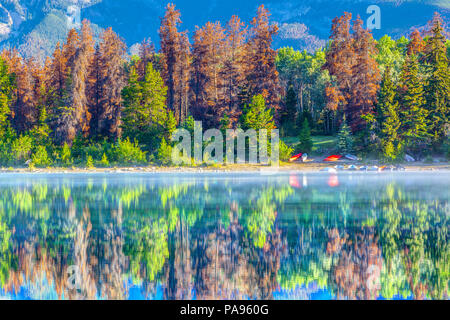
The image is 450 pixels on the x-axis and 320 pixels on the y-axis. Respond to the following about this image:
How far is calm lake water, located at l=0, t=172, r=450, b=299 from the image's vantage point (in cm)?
1008

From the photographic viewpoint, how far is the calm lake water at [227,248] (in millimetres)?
10078

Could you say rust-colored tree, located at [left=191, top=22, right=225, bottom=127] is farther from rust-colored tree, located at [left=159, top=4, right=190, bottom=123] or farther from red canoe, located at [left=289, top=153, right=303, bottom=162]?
red canoe, located at [left=289, top=153, right=303, bottom=162]

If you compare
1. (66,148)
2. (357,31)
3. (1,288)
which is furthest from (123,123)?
(1,288)

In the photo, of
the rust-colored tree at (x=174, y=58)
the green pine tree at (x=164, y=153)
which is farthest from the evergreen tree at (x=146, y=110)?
the rust-colored tree at (x=174, y=58)

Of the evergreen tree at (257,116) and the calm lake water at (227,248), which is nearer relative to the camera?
the calm lake water at (227,248)

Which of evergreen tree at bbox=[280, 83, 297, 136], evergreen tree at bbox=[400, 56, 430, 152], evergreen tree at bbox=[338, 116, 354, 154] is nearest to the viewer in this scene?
evergreen tree at bbox=[400, 56, 430, 152]

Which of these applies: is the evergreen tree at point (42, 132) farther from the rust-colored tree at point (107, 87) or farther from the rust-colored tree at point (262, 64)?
the rust-colored tree at point (262, 64)

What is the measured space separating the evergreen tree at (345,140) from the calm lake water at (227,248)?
2448 centimetres

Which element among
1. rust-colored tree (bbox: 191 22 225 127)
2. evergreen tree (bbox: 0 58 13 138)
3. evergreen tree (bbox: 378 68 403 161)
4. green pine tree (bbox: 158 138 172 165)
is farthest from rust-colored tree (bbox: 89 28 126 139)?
evergreen tree (bbox: 378 68 403 161)

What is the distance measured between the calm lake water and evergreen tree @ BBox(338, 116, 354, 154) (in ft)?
80.3

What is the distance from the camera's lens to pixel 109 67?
53188 millimetres

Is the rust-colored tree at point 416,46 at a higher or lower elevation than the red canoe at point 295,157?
higher
